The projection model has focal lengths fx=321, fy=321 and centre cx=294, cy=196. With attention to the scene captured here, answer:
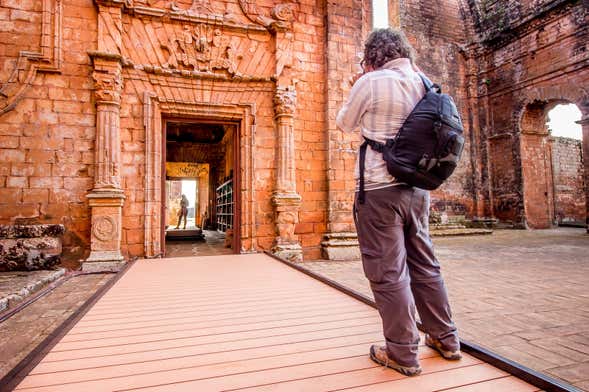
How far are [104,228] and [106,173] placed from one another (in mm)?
855

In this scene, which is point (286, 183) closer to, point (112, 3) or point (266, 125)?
point (266, 125)

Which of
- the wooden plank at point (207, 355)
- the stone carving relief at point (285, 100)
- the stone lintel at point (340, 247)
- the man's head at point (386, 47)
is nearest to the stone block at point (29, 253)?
the wooden plank at point (207, 355)

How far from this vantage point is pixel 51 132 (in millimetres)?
5008

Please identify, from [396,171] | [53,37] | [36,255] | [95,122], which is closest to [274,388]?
[396,171]

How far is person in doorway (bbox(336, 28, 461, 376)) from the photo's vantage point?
1562 millimetres

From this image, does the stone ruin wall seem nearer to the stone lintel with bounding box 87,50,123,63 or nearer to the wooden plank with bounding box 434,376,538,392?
the stone lintel with bounding box 87,50,123,63

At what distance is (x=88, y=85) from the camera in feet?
17.1

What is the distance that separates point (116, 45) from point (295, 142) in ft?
11.1

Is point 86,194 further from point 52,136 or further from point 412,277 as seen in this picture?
point 412,277

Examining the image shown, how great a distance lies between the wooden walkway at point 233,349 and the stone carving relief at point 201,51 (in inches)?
160

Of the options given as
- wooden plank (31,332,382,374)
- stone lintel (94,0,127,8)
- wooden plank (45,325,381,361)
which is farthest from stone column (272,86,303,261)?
wooden plank (31,332,382,374)

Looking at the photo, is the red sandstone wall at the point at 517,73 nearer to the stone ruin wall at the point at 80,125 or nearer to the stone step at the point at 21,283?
the stone ruin wall at the point at 80,125

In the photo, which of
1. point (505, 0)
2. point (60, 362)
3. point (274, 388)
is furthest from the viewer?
point (505, 0)

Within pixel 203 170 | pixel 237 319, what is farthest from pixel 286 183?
pixel 203 170
